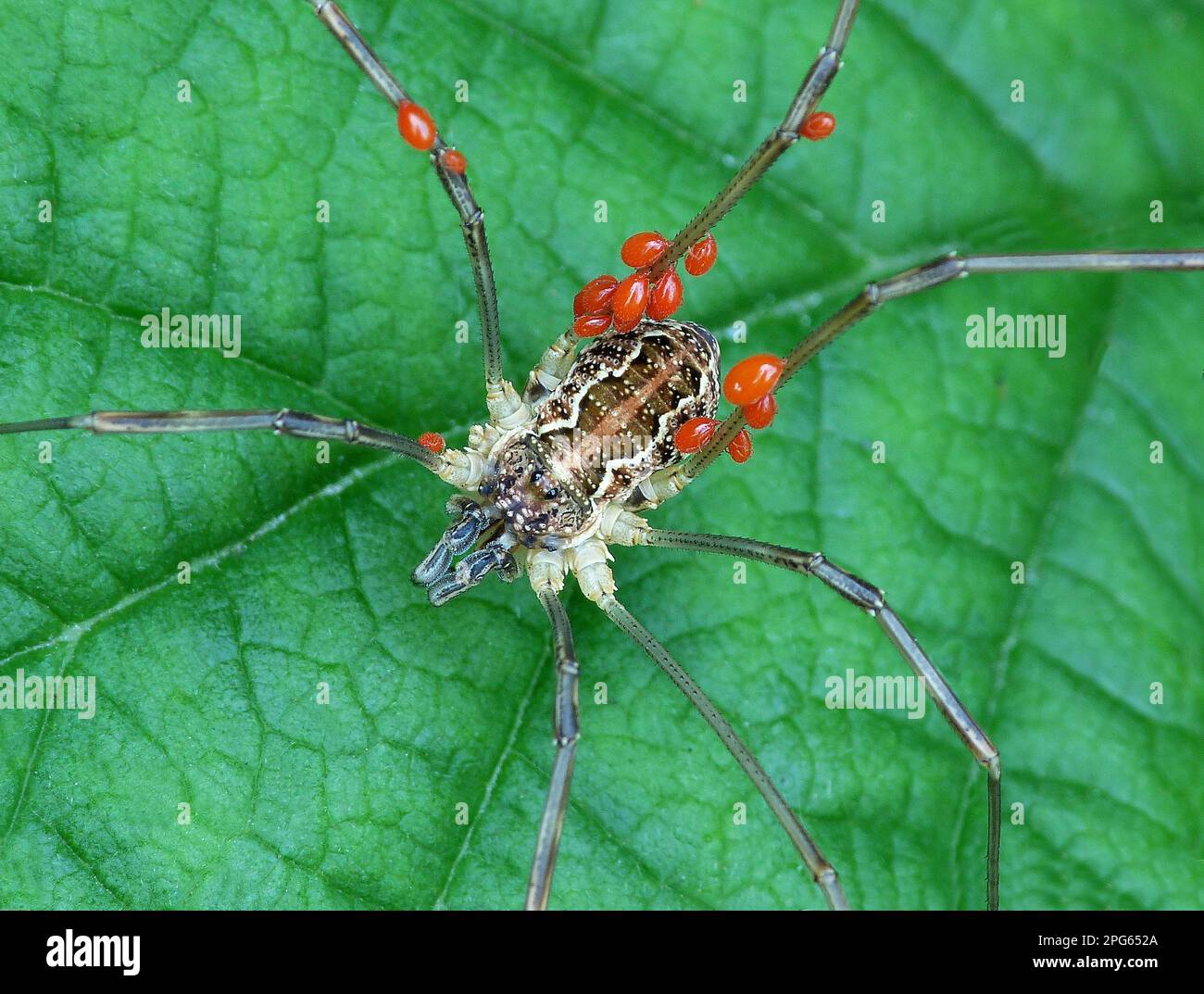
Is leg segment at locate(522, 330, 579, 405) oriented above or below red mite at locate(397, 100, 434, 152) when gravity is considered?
below

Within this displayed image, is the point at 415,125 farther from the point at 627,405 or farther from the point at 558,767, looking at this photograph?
the point at 558,767

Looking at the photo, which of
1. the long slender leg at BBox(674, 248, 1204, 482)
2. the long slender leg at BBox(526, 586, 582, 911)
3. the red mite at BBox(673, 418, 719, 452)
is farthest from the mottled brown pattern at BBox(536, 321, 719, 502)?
the long slender leg at BBox(526, 586, 582, 911)

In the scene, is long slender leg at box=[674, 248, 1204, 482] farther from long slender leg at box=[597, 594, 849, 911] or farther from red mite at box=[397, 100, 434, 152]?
red mite at box=[397, 100, 434, 152]

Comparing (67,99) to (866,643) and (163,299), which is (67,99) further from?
(866,643)

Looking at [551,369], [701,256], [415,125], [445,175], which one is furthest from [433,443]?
[701,256]

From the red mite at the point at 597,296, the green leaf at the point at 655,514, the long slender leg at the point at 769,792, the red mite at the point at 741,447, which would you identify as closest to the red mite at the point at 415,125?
the green leaf at the point at 655,514
